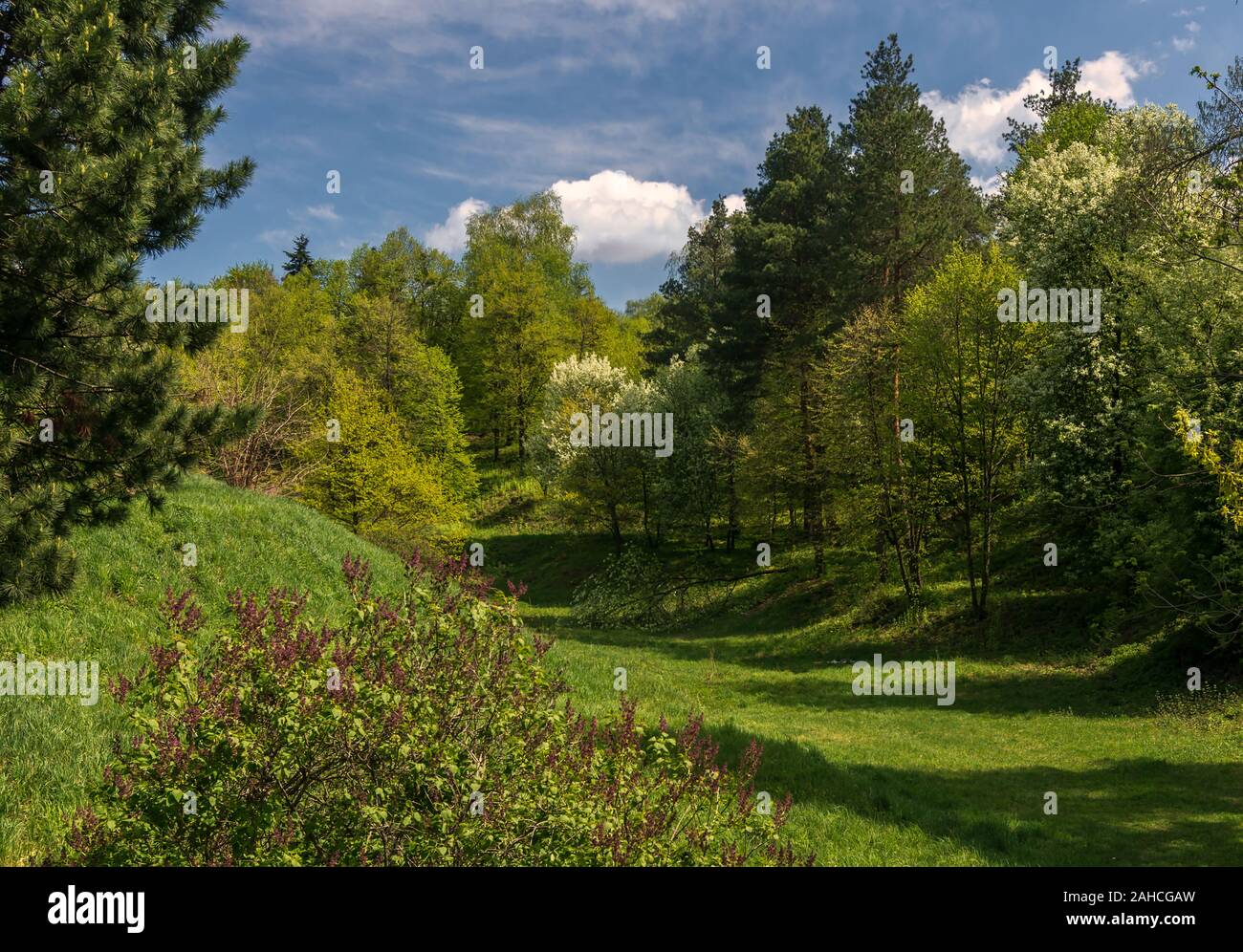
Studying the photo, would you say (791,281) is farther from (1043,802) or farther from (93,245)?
(93,245)

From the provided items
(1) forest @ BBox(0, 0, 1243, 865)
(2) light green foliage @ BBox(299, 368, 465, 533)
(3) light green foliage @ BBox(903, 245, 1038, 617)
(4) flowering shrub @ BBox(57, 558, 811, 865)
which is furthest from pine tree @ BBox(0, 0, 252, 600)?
(2) light green foliage @ BBox(299, 368, 465, 533)

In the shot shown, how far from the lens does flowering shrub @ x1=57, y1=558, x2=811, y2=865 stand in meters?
4.67

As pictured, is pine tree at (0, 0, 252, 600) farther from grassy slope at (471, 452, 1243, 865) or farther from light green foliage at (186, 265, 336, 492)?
grassy slope at (471, 452, 1243, 865)

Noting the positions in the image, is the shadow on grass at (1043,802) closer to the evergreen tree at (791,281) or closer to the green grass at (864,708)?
the green grass at (864,708)

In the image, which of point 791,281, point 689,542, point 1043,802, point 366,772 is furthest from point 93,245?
point 689,542

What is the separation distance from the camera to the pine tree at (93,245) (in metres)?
7.81

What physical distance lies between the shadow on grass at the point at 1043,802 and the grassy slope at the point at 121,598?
756cm

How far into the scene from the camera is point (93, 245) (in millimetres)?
7965

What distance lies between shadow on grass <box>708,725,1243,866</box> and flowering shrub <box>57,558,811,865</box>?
4850mm

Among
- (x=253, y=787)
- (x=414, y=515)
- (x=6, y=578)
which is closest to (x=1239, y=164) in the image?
(x=253, y=787)

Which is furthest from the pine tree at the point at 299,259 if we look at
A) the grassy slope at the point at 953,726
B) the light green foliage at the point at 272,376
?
the grassy slope at the point at 953,726

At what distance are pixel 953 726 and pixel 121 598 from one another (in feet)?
54.9
